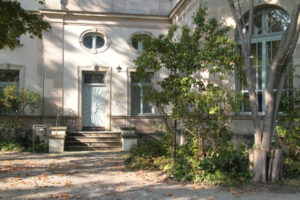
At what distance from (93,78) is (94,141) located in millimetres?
3197

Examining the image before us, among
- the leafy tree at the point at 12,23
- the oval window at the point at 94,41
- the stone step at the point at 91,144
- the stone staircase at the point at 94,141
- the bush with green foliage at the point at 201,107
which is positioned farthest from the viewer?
the oval window at the point at 94,41

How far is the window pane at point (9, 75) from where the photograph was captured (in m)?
12.9

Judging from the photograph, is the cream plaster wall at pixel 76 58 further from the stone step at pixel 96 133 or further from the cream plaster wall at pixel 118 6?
the stone step at pixel 96 133

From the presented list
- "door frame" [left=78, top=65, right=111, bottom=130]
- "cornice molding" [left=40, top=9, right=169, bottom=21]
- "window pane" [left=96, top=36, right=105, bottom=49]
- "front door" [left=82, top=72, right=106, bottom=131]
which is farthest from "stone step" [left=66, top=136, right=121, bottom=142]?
"cornice molding" [left=40, top=9, right=169, bottom=21]

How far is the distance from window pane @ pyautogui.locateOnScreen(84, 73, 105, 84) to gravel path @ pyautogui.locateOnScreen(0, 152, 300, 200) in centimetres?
559

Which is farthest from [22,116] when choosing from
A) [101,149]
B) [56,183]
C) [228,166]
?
[228,166]

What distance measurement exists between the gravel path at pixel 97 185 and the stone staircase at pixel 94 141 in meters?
2.93

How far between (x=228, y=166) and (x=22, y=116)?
952 centimetres

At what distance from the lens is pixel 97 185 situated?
6031 millimetres

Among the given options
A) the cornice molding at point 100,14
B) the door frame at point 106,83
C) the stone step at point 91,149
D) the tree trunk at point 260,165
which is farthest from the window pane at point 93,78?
the tree trunk at point 260,165

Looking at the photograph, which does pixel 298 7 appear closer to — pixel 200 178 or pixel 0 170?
pixel 200 178

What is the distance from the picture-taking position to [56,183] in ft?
20.2

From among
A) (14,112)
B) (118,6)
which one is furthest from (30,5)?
(14,112)

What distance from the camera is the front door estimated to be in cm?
1332
